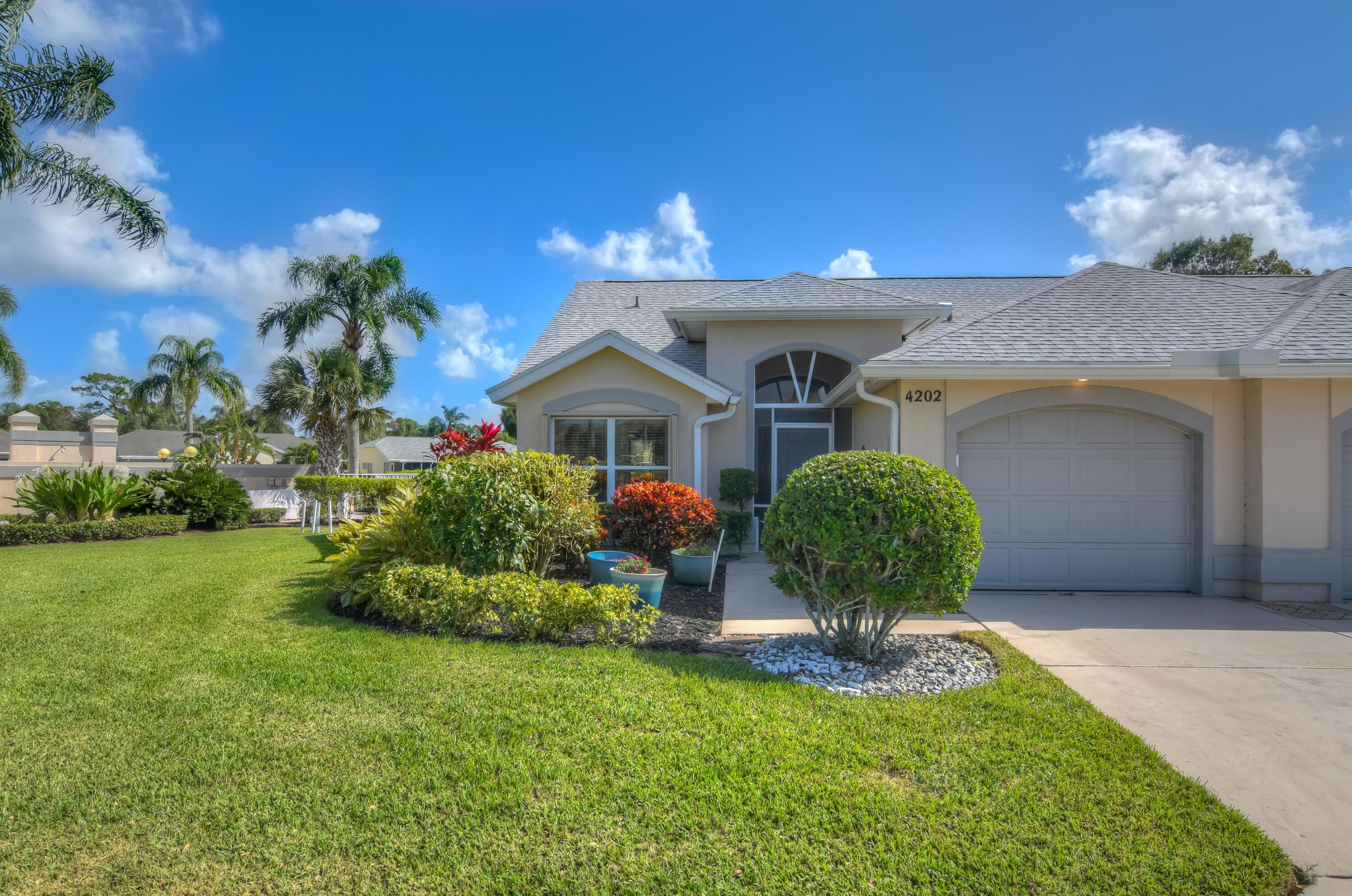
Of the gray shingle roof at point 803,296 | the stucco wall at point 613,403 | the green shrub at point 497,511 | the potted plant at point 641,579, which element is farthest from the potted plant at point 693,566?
the gray shingle roof at point 803,296

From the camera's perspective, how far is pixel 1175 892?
263 centimetres

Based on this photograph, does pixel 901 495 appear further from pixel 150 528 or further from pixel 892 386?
pixel 150 528

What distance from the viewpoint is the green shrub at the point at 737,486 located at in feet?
37.6

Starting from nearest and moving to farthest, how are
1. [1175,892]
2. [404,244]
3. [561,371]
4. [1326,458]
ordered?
[1175,892] → [1326,458] → [561,371] → [404,244]

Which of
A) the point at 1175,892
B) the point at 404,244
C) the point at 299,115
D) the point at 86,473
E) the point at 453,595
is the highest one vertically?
the point at 404,244

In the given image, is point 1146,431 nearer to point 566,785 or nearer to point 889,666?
point 889,666

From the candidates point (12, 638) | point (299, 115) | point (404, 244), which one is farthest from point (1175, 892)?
point (404, 244)

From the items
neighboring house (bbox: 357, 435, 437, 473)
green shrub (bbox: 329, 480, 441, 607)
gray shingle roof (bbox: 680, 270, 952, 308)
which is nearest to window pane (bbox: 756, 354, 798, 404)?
gray shingle roof (bbox: 680, 270, 952, 308)

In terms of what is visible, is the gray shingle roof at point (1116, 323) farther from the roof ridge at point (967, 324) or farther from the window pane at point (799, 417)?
the window pane at point (799, 417)

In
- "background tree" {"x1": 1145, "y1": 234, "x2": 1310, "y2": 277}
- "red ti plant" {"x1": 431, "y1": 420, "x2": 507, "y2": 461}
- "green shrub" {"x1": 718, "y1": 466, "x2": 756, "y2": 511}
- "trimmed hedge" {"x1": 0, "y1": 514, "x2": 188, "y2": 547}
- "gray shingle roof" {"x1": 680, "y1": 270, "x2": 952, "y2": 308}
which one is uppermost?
"background tree" {"x1": 1145, "y1": 234, "x2": 1310, "y2": 277}

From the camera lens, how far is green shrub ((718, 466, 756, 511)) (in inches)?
452

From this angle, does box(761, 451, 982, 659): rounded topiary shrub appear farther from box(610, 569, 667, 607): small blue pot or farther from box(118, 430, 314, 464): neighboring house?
box(118, 430, 314, 464): neighboring house

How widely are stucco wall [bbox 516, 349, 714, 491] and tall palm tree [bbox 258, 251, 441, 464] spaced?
1328 cm

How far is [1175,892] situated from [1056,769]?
933mm
